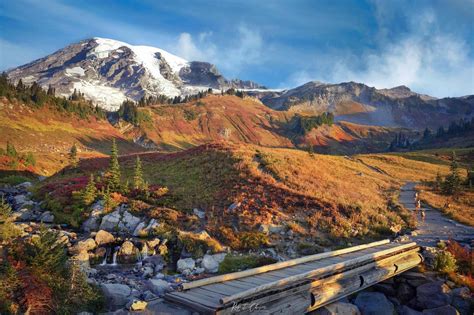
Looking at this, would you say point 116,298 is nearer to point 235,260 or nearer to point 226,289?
point 226,289

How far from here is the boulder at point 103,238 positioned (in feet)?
66.4

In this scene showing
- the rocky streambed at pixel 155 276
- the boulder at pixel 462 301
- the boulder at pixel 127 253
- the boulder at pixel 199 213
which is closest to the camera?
the rocky streambed at pixel 155 276

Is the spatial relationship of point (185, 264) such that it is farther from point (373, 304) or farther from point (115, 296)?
point (373, 304)

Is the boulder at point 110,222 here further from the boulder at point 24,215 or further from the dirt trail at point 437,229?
the dirt trail at point 437,229

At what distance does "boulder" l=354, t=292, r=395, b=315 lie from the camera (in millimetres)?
13734

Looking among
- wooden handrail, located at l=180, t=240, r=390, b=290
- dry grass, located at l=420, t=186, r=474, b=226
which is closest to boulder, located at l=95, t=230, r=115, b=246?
wooden handrail, located at l=180, t=240, r=390, b=290

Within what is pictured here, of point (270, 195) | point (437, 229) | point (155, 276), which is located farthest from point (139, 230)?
point (437, 229)

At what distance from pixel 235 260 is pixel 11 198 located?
91.9 feet

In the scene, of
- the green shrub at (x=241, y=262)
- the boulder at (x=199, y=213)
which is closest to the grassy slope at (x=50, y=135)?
the boulder at (x=199, y=213)

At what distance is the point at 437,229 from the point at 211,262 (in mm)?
18285

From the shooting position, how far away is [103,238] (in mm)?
20484

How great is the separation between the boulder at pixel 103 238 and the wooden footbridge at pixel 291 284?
39.5ft

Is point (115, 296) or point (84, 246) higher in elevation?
point (115, 296)

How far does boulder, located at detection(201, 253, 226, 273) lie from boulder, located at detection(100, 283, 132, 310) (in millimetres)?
6139
